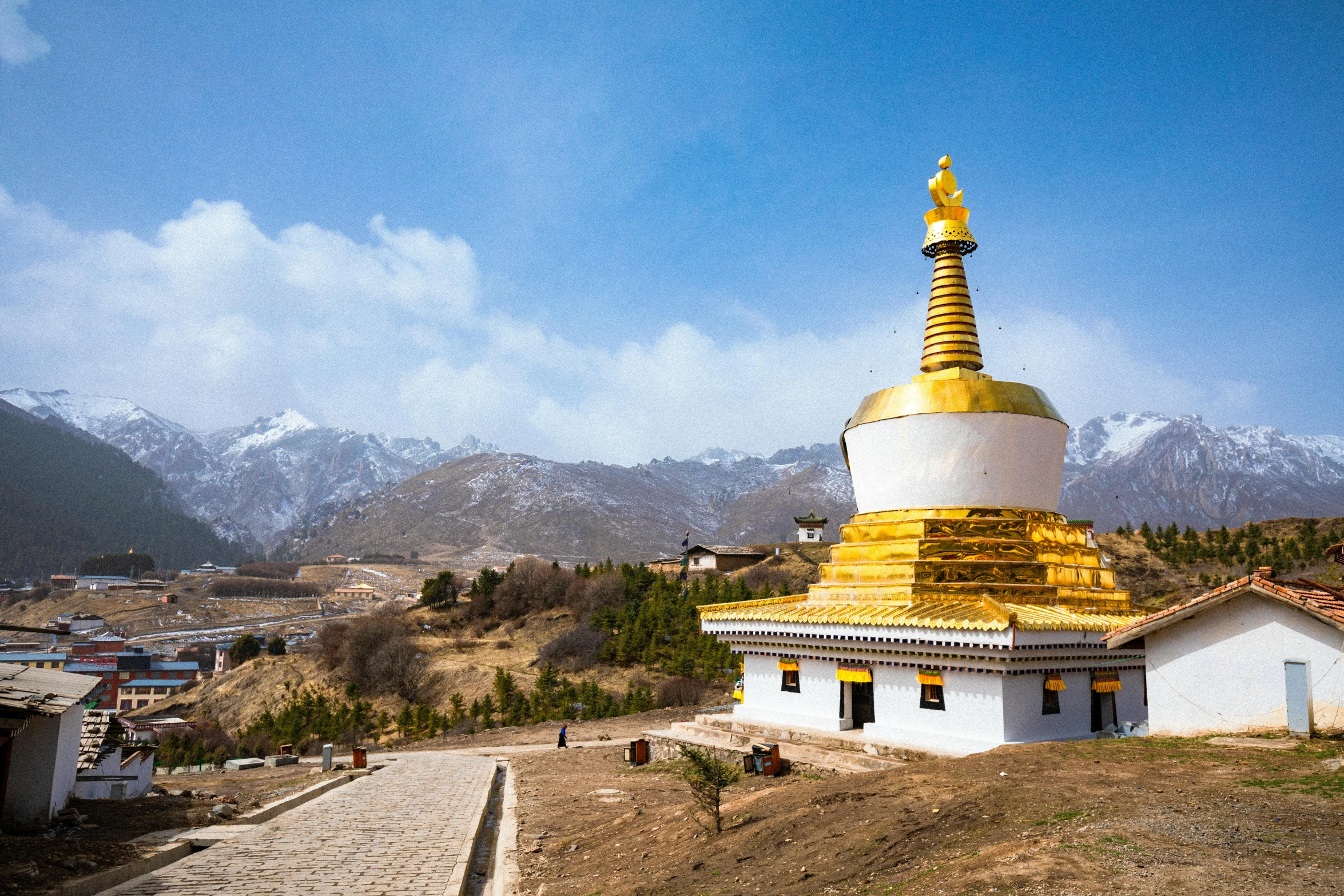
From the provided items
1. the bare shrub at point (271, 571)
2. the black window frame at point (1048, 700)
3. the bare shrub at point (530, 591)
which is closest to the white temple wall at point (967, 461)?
the black window frame at point (1048, 700)

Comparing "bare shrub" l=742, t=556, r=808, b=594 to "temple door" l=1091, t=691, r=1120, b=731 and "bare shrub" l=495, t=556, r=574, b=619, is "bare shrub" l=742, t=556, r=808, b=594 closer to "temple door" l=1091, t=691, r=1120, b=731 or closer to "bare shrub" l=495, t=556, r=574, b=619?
"bare shrub" l=495, t=556, r=574, b=619

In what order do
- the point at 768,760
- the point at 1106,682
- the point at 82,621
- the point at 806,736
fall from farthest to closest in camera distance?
the point at 82,621, the point at 806,736, the point at 1106,682, the point at 768,760

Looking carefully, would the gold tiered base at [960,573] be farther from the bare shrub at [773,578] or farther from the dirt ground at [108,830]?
the bare shrub at [773,578]

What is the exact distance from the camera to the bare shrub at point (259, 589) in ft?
466

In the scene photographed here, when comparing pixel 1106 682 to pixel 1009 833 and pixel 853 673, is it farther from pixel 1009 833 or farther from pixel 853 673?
pixel 1009 833

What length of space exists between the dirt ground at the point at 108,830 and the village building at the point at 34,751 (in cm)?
62

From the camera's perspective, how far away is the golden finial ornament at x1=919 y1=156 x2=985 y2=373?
2191 cm

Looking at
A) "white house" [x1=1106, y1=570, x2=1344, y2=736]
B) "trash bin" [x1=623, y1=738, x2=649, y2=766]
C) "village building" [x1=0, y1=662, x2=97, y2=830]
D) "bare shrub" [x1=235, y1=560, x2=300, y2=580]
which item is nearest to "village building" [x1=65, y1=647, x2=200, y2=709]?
"trash bin" [x1=623, y1=738, x2=649, y2=766]

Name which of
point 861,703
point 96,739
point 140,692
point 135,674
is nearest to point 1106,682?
point 861,703

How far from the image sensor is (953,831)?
30.1 ft

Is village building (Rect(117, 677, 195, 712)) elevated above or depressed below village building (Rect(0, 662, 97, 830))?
below

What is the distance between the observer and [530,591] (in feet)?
217

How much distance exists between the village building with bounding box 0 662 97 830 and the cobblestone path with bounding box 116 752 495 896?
3458 millimetres

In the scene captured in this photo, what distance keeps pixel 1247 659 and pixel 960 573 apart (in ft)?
19.2
